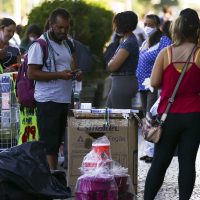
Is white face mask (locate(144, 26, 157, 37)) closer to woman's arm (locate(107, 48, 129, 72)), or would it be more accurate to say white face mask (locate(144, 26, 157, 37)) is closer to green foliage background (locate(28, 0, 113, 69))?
woman's arm (locate(107, 48, 129, 72))

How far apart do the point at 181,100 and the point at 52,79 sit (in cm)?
156

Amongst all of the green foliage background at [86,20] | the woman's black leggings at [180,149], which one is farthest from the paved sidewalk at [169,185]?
the green foliage background at [86,20]

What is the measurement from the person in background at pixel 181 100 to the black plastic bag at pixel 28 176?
91cm

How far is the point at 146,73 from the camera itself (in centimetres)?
980

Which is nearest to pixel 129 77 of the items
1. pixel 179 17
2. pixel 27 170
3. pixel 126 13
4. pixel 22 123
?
pixel 126 13

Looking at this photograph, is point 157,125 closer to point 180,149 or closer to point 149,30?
point 180,149

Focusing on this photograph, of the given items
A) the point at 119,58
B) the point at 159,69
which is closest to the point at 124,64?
the point at 119,58

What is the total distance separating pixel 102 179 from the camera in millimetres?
6547

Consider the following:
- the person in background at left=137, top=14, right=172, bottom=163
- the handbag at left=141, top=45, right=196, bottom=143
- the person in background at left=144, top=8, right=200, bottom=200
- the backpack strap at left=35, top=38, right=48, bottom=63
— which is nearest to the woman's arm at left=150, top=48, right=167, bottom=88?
the person in background at left=144, top=8, right=200, bottom=200

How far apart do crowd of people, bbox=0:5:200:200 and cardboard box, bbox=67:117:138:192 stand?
29 cm

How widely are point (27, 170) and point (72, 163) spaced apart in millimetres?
1435

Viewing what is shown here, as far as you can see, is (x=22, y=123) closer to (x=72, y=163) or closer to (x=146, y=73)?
(x=72, y=163)

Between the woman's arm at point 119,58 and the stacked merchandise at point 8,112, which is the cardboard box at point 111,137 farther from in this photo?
the woman's arm at point 119,58

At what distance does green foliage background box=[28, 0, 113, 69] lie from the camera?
13633 millimetres
